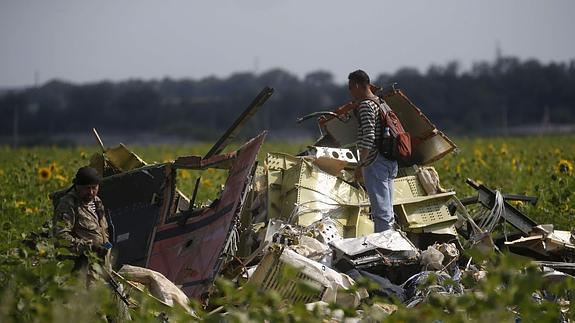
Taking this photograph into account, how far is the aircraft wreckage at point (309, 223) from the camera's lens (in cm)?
955

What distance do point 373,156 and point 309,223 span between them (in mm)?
827

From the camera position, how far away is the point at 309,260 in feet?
30.3

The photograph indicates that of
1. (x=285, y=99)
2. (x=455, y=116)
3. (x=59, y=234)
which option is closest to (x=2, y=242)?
(x=59, y=234)

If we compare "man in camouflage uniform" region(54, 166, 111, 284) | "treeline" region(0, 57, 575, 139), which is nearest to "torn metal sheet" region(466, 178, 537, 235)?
"man in camouflage uniform" region(54, 166, 111, 284)

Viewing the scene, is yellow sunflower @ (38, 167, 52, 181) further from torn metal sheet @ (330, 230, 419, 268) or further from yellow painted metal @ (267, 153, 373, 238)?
torn metal sheet @ (330, 230, 419, 268)

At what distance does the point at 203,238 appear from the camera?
9.88m

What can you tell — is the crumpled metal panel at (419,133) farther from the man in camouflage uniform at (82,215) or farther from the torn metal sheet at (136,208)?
the man in camouflage uniform at (82,215)

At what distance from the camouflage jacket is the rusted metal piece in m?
1.61

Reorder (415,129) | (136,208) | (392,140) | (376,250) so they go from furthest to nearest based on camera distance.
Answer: (415,129)
(392,140)
(136,208)
(376,250)

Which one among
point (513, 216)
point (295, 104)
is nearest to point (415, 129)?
point (513, 216)

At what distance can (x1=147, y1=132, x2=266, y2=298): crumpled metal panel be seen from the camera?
9.61 metres

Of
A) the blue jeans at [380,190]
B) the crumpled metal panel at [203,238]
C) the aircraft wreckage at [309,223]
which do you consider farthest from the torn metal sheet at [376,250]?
the crumpled metal panel at [203,238]

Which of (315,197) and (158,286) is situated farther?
(315,197)

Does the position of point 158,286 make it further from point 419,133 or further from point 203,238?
point 419,133
